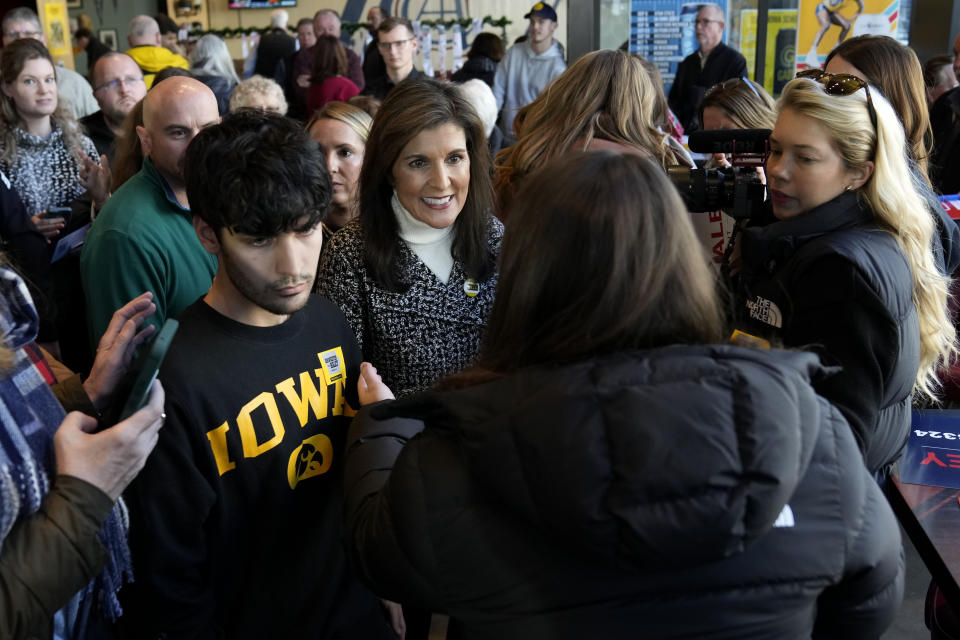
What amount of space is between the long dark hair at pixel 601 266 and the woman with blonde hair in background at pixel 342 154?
1.66 metres

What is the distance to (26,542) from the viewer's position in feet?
3.36

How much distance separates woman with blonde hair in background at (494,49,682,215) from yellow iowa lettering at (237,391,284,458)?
4.55ft

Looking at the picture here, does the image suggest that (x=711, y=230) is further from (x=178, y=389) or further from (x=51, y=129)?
(x=51, y=129)

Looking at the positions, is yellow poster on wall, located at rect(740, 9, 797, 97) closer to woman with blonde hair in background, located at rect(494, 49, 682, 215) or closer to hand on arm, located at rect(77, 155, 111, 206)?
woman with blonde hair in background, located at rect(494, 49, 682, 215)

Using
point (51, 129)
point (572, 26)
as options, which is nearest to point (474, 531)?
point (51, 129)

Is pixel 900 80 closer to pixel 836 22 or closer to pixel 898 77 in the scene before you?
pixel 898 77

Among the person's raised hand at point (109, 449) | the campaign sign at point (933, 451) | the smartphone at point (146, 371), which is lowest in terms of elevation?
the campaign sign at point (933, 451)

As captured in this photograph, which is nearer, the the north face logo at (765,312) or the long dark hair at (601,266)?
the long dark hair at (601,266)

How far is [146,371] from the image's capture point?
3.43ft

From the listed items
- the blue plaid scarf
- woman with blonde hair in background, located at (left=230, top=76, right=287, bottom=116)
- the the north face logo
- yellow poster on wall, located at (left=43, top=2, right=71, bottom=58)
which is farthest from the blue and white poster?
the blue plaid scarf

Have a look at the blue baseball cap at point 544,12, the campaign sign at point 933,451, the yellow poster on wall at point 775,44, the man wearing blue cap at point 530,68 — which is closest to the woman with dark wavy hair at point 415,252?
the campaign sign at point 933,451

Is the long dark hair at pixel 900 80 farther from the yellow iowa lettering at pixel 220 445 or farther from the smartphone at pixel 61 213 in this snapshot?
the smartphone at pixel 61 213

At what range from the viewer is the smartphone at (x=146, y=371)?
104 cm

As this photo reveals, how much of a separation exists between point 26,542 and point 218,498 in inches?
11.9
